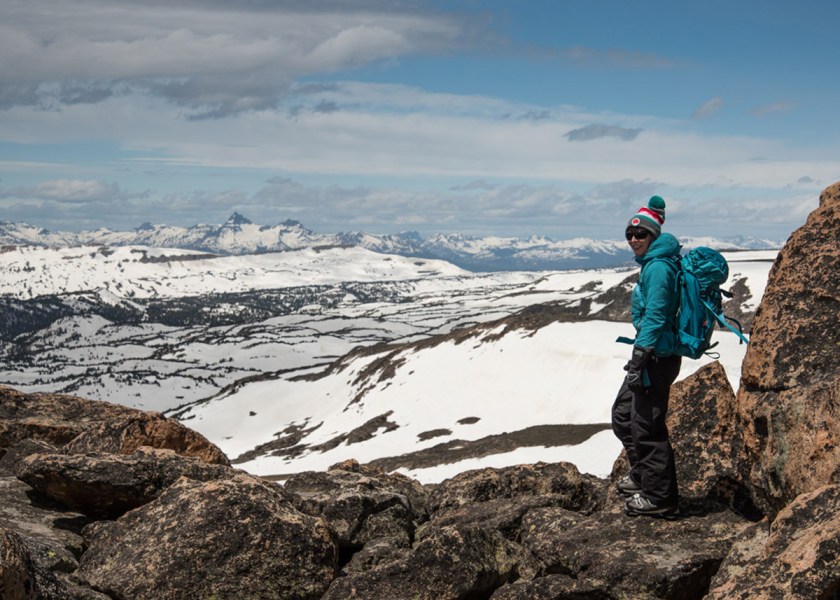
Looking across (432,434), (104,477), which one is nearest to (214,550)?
(104,477)

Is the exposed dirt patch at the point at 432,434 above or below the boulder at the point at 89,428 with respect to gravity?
below

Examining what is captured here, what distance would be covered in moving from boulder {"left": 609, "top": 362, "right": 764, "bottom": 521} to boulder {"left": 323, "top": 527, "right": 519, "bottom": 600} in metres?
3.07

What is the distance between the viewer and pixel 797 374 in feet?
35.7

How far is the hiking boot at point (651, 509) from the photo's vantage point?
11383 millimetres

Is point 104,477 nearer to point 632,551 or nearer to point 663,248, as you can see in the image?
point 632,551

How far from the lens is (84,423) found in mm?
21594

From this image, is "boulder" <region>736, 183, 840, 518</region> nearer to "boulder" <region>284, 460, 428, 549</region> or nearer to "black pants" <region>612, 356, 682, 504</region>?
"black pants" <region>612, 356, 682, 504</region>

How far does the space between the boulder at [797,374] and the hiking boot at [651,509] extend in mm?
1344

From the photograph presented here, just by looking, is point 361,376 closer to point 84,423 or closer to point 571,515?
point 84,423

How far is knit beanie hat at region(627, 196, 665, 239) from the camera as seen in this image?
1153 centimetres

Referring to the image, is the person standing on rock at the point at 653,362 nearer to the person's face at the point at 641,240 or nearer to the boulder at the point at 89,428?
the person's face at the point at 641,240

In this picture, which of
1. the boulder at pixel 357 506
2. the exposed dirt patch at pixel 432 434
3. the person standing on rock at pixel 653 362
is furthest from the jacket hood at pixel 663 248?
the exposed dirt patch at pixel 432 434

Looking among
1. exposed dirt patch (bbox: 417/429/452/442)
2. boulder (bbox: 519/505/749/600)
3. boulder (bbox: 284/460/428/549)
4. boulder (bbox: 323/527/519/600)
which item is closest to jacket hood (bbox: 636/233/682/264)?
boulder (bbox: 519/505/749/600)

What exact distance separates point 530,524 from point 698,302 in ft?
16.8
